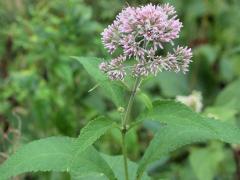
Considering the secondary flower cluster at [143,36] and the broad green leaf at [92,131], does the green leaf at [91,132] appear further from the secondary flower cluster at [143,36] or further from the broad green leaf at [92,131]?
the secondary flower cluster at [143,36]

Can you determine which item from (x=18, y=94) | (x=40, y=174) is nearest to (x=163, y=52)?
(x=18, y=94)

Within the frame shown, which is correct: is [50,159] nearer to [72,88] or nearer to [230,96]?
[72,88]

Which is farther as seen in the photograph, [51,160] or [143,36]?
[51,160]

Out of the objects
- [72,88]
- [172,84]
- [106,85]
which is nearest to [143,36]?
[106,85]

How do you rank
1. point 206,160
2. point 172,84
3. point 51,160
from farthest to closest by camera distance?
point 172,84, point 206,160, point 51,160

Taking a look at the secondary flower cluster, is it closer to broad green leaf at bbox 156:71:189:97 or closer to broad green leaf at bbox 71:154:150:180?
broad green leaf at bbox 71:154:150:180

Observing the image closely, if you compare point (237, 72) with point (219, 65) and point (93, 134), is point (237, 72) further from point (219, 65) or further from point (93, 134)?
point (93, 134)

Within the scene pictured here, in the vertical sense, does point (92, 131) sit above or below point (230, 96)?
below
